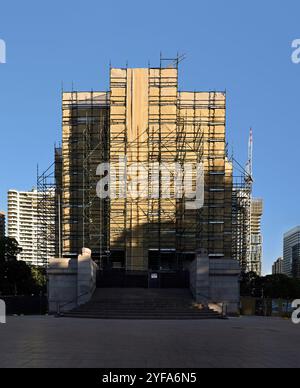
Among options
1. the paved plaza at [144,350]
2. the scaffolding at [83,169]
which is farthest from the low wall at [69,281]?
the paved plaza at [144,350]

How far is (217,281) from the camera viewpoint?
38438 millimetres

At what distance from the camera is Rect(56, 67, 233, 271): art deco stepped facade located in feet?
184

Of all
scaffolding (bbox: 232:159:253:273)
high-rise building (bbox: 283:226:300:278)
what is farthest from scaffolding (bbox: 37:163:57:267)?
high-rise building (bbox: 283:226:300:278)

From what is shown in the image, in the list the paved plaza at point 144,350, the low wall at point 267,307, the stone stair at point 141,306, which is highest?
the paved plaza at point 144,350

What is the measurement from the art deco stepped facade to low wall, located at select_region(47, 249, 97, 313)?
1720 cm

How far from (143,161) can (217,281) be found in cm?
2219

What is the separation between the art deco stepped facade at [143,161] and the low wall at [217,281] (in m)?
16.0

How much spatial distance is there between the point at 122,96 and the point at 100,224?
15155 millimetres

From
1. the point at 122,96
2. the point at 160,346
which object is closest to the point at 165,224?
the point at 122,96

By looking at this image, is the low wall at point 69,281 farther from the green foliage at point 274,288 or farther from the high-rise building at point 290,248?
the high-rise building at point 290,248

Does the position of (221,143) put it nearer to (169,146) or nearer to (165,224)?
(169,146)

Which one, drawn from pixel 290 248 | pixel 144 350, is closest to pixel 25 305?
pixel 144 350

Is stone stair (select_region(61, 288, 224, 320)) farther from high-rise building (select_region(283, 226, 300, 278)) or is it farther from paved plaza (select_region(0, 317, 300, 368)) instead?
high-rise building (select_region(283, 226, 300, 278))

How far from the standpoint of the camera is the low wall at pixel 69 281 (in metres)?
36.4
